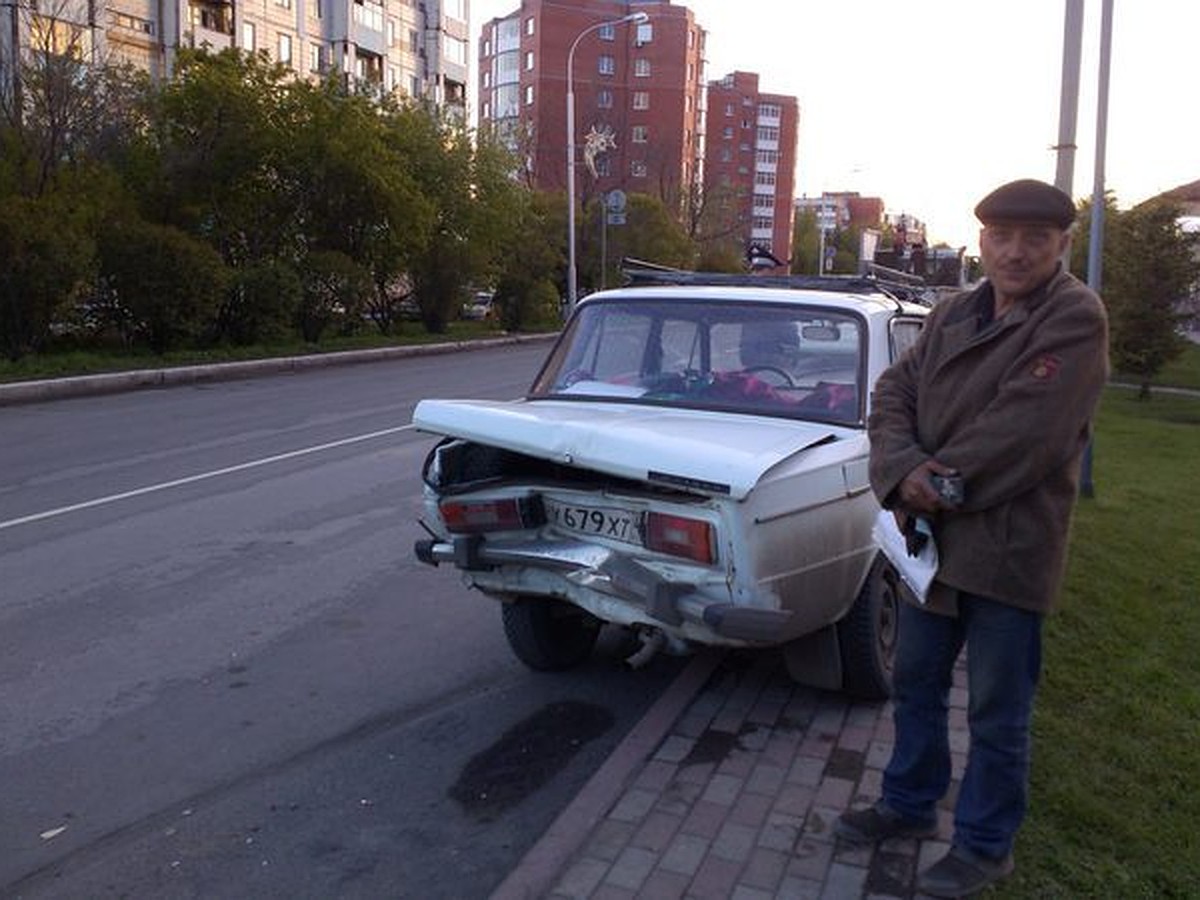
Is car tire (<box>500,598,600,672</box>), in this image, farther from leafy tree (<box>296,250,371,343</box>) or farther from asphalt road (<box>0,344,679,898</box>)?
leafy tree (<box>296,250,371,343</box>)

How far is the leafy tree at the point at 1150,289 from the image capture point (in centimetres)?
2217

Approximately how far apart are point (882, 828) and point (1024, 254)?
1771 millimetres

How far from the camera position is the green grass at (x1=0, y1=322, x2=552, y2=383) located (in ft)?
62.0

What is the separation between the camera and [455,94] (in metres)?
74.6

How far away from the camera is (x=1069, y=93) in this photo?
903 centimetres

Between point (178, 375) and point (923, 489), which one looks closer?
point (923, 489)

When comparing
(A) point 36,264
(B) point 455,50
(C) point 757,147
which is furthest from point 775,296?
(C) point 757,147

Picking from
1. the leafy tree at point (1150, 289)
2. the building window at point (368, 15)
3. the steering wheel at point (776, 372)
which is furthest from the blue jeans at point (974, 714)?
the building window at point (368, 15)

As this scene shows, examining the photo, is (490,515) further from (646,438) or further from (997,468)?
(997,468)

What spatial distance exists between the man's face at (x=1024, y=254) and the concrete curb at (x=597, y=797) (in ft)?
6.81

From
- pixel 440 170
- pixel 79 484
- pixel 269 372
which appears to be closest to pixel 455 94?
pixel 440 170

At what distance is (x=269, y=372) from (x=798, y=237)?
9998cm

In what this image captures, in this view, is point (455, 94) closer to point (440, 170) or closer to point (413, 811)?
point (440, 170)

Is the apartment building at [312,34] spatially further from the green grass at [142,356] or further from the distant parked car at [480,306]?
the green grass at [142,356]
